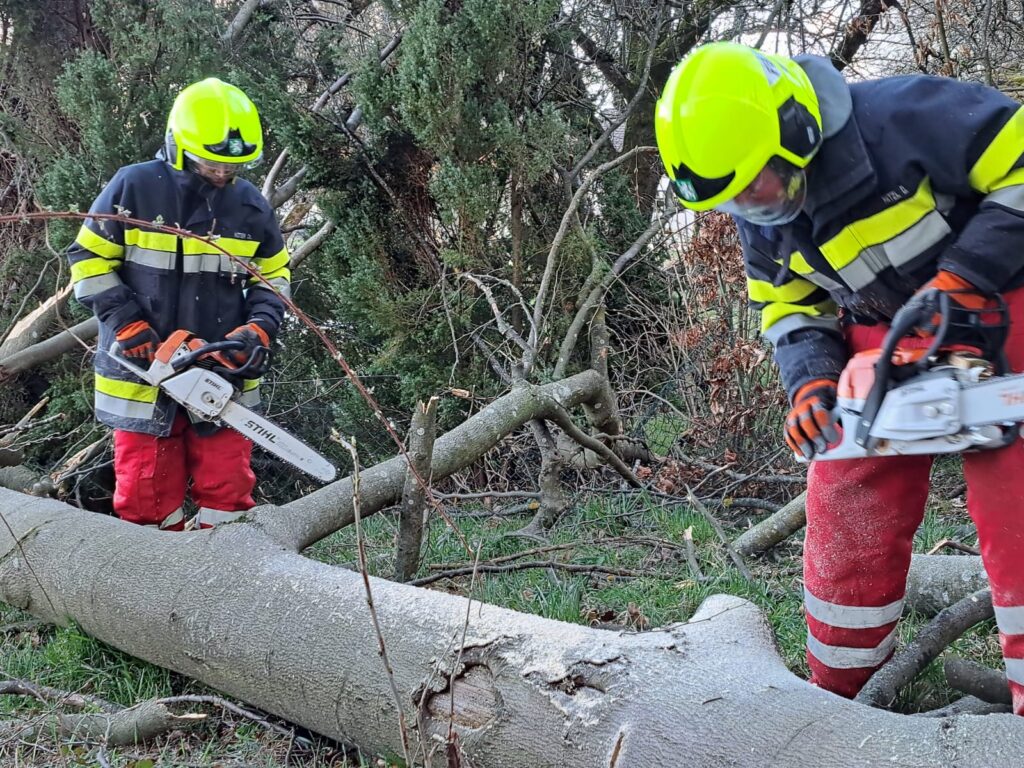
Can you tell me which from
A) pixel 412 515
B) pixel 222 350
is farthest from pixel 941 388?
pixel 222 350

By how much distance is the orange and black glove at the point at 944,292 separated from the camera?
1843 mm

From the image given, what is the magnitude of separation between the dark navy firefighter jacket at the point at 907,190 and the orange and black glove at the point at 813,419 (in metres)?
0.25

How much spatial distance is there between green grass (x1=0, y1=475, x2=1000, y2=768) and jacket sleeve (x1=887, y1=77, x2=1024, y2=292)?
1.14 m

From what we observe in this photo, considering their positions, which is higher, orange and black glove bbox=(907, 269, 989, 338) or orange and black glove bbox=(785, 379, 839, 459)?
orange and black glove bbox=(907, 269, 989, 338)

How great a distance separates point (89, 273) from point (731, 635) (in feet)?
10.3

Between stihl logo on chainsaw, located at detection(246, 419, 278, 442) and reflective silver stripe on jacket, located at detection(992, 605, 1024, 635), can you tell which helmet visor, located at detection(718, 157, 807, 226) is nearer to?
reflective silver stripe on jacket, located at detection(992, 605, 1024, 635)

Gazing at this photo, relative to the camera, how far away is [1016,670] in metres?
1.87

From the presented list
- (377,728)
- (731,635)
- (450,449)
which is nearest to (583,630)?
(731,635)

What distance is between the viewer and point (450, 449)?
3.52 meters

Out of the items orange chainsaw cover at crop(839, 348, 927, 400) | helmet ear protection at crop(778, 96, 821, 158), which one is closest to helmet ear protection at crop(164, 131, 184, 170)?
helmet ear protection at crop(778, 96, 821, 158)

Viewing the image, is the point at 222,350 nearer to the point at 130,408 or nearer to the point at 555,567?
the point at 130,408

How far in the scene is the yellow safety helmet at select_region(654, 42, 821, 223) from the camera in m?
1.86

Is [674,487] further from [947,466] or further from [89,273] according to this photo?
[89,273]

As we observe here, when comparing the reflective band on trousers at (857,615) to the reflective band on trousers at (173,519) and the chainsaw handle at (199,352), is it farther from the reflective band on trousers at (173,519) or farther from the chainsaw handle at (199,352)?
the reflective band on trousers at (173,519)
